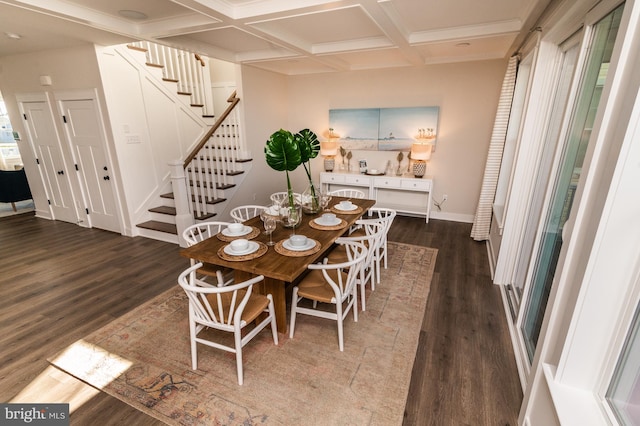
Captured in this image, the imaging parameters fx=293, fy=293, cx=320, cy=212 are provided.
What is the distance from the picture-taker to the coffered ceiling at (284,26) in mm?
2529

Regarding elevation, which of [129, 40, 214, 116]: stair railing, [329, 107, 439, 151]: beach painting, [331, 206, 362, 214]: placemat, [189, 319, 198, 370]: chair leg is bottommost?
[189, 319, 198, 370]: chair leg

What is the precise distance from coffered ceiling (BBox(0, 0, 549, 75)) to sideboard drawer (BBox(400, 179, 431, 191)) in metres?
1.85

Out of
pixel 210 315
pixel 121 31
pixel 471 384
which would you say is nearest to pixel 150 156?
pixel 121 31

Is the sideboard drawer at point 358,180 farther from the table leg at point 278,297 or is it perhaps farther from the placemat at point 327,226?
the table leg at point 278,297

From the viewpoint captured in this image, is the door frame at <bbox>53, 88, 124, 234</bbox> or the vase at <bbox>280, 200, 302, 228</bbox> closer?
the vase at <bbox>280, 200, 302, 228</bbox>

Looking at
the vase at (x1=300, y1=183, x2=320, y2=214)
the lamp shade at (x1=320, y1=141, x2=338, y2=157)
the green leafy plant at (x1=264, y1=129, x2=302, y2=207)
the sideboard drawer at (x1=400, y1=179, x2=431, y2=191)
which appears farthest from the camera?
the lamp shade at (x1=320, y1=141, x2=338, y2=157)

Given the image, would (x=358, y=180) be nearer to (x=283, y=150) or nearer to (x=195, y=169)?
(x=195, y=169)

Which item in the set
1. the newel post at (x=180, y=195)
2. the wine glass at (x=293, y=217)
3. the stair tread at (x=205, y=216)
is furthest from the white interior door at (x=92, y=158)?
the wine glass at (x=293, y=217)

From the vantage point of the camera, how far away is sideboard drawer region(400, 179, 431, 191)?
484 centimetres

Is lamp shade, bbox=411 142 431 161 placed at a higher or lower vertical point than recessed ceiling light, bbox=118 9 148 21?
lower

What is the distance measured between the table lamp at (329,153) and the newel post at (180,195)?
258 cm

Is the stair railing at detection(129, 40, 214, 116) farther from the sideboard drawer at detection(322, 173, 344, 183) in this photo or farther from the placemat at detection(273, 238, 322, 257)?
the placemat at detection(273, 238, 322, 257)

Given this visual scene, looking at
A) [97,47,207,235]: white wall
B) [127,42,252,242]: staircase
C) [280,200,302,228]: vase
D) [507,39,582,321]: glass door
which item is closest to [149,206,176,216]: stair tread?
[127,42,252,242]: staircase

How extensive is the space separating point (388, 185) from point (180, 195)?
3296mm
